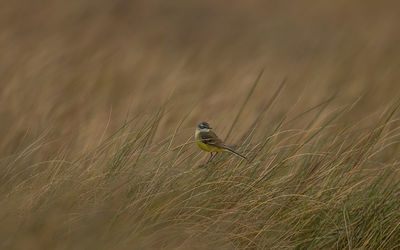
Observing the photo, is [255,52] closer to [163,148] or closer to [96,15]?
[96,15]

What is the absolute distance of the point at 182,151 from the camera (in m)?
4.16

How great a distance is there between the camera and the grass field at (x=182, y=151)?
3305 mm

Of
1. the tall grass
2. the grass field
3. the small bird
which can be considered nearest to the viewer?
the tall grass

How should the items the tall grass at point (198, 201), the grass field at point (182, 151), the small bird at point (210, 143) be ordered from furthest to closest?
the small bird at point (210, 143) → the grass field at point (182, 151) → the tall grass at point (198, 201)

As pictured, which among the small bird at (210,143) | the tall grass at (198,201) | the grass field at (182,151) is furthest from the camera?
the small bird at (210,143)

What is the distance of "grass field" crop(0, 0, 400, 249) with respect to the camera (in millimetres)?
3305

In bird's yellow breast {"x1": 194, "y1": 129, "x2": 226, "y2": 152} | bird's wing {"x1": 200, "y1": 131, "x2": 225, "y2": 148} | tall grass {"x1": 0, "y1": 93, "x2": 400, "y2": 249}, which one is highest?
bird's wing {"x1": 200, "y1": 131, "x2": 225, "y2": 148}

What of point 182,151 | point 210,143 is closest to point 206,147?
point 210,143

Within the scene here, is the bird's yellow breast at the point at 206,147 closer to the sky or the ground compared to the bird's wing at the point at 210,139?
closer to the ground

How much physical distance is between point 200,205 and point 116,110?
123 inches

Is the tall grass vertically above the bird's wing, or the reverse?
the bird's wing

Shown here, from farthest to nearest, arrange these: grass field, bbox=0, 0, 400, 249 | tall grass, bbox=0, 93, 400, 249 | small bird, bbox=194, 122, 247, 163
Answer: small bird, bbox=194, 122, 247, 163 → grass field, bbox=0, 0, 400, 249 → tall grass, bbox=0, 93, 400, 249

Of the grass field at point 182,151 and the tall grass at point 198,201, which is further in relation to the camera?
the grass field at point 182,151

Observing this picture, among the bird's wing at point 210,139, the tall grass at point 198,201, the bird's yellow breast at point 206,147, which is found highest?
the bird's wing at point 210,139
